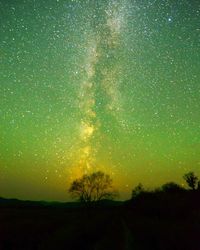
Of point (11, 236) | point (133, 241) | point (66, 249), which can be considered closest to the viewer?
point (66, 249)

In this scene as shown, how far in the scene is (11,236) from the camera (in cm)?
1684

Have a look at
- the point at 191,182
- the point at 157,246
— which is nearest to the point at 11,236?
the point at 157,246

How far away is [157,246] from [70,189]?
83.5 metres

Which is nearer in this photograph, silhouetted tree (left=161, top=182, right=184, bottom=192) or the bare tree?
the bare tree

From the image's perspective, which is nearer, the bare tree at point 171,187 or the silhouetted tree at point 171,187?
the bare tree at point 171,187

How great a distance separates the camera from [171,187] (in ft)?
170

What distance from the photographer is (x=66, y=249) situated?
1273 centimetres

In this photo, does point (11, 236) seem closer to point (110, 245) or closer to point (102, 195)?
point (110, 245)

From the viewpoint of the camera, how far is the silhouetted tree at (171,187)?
49.9 m

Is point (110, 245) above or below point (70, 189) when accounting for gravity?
below

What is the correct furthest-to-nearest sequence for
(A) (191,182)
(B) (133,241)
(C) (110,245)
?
(A) (191,182)
(B) (133,241)
(C) (110,245)

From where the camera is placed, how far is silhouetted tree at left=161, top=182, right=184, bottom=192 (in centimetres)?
4991

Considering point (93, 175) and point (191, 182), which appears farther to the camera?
point (93, 175)

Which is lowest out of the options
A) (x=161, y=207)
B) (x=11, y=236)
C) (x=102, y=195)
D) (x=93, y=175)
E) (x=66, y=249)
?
(x=66, y=249)
